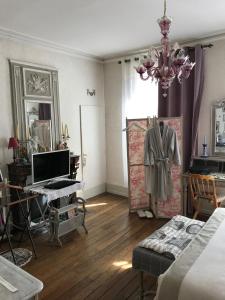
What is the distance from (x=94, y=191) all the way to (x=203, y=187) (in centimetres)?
235

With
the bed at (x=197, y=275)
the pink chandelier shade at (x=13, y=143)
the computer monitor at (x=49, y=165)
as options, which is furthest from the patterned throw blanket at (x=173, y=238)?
the pink chandelier shade at (x=13, y=143)

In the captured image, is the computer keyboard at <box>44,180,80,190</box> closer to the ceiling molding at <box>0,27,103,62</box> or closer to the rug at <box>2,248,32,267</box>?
the rug at <box>2,248,32,267</box>

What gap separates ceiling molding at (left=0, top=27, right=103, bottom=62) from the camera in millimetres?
3404

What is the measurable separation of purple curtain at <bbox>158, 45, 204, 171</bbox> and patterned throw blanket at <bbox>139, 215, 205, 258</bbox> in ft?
5.27

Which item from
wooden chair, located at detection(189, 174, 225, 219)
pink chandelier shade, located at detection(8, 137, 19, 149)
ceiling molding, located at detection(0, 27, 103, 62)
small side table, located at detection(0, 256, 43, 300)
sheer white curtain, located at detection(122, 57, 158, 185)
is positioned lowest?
wooden chair, located at detection(189, 174, 225, 219)

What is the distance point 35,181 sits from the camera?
330cm

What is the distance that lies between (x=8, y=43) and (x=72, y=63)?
123 centimetres

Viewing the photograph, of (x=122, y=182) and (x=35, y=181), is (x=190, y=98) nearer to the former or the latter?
(x=122, y=182)

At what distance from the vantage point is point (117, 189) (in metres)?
5.23

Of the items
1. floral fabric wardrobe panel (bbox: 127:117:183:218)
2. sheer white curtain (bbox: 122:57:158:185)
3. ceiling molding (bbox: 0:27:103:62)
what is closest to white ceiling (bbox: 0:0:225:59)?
ceiling molding (bbox: 0:27:103:62)

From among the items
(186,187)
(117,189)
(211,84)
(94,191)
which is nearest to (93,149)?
(94,191)

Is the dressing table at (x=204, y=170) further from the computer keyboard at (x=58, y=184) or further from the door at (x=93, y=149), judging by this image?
the door at (x=93, y=149)

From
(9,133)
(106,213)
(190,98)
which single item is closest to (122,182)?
(106,213)

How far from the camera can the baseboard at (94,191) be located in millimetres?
4953
